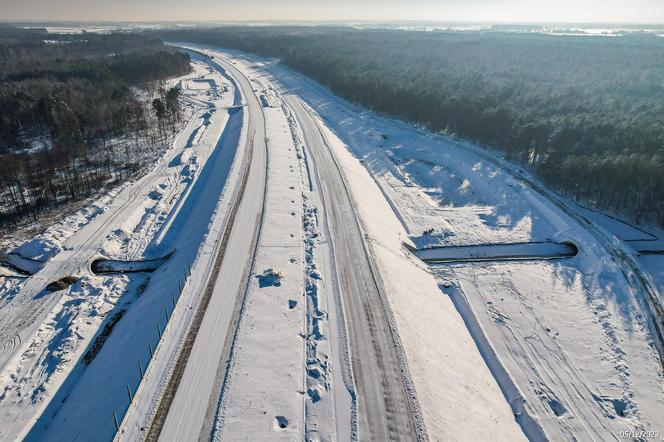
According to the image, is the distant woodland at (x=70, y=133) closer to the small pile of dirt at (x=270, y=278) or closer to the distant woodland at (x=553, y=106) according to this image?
the small pile of dirt at (x=270, y=278)

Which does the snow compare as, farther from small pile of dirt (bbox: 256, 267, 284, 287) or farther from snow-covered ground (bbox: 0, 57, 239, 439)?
snow-covered ground (bbox: 0, 57, 239, 439)

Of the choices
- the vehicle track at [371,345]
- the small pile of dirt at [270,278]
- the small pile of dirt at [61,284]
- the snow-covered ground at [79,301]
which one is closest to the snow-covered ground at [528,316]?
the vehicle track at [371,345]

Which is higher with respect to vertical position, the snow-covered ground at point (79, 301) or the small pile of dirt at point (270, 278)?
the small pile of dirt at point (270, 278)

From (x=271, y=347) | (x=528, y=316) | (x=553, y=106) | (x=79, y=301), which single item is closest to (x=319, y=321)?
(x=271, y=347)

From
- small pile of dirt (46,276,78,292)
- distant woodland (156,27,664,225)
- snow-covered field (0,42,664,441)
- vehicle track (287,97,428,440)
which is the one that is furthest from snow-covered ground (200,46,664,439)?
small pile of dirt (46,276,78,292)

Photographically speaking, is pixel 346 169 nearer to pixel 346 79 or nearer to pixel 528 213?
pixel 528 213

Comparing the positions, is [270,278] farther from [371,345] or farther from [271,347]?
[371,345]
